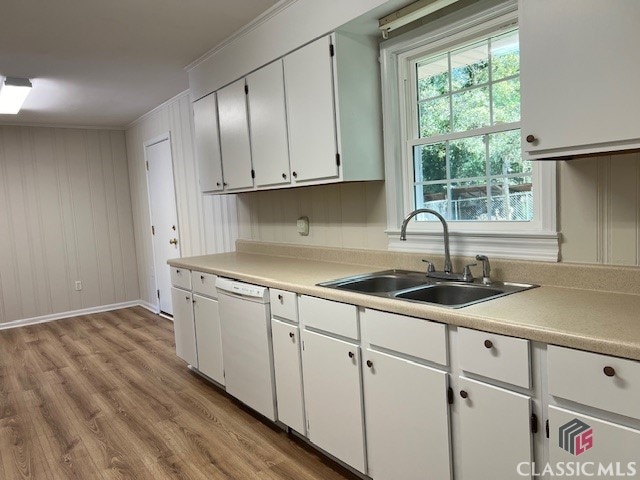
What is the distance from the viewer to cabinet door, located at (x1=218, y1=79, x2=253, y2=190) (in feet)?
10.5

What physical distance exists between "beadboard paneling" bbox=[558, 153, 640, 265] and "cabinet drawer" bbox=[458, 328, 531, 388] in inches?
24.8

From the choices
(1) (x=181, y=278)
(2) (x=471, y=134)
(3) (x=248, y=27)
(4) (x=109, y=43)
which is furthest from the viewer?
(1) (x=181, y=278)

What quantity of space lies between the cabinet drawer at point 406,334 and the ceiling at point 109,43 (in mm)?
1932

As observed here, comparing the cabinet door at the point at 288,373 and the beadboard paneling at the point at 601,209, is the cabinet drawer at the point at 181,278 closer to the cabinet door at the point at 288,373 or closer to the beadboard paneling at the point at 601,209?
the cabinet door at the point at 288,373

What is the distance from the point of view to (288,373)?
8.05ft

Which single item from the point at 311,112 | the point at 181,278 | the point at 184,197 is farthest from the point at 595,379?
the point at 184,197

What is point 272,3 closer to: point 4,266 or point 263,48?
point 263,48

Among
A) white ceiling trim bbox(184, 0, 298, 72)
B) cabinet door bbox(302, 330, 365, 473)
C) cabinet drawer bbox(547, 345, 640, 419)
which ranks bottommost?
cabinet door bbox(302, 330, 365, 473)

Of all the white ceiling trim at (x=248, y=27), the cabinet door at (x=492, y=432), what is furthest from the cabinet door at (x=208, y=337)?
the cabinet door at (x=492, y=432)

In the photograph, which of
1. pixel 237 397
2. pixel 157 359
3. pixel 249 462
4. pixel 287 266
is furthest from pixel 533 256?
pixel 157 359

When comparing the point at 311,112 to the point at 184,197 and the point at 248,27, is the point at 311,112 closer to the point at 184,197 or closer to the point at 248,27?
the point at 248,27

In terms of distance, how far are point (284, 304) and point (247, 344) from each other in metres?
0.50

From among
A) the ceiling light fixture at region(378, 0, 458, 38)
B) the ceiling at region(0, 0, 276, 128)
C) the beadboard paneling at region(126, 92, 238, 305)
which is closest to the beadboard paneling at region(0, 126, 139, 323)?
the beadboard paneling at region(126, 92, 238, 305)

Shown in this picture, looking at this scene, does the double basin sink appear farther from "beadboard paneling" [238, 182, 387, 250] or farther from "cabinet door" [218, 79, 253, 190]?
"cabinet door" [218, 79, 253, 190]
